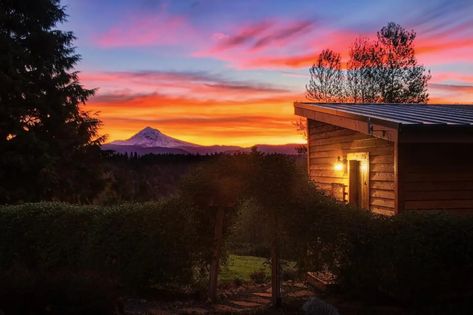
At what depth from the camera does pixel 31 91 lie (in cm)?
2031

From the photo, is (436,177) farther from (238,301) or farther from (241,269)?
(241,269)

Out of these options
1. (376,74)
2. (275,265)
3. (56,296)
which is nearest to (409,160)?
(275,265)

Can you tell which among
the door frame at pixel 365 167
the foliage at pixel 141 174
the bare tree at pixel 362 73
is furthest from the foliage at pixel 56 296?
the bare tree at pixel 362 73

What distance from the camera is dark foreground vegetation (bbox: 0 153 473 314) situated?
7.02m

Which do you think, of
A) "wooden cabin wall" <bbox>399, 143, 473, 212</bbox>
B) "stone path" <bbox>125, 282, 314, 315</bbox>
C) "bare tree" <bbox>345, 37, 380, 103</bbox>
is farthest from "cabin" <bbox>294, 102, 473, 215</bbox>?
"bare tree" <bbox>345, 37, 380, 103</bbox>

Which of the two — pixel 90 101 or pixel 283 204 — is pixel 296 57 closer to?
pixel 90 101

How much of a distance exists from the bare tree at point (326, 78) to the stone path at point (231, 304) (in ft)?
86.9

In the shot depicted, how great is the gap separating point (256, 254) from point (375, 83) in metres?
23.0

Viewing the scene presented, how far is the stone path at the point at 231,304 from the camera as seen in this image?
26.8ft

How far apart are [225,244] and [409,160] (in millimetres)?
4245

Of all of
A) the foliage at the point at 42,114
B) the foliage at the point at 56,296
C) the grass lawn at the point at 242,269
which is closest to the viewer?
the foliage at the point at 56,296

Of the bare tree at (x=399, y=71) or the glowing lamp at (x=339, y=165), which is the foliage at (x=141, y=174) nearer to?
the glowing lamp at (x=339, y=165)

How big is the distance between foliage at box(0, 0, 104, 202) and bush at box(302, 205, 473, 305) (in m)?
13.6

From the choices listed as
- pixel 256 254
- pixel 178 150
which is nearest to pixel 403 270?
pixel 256 254
